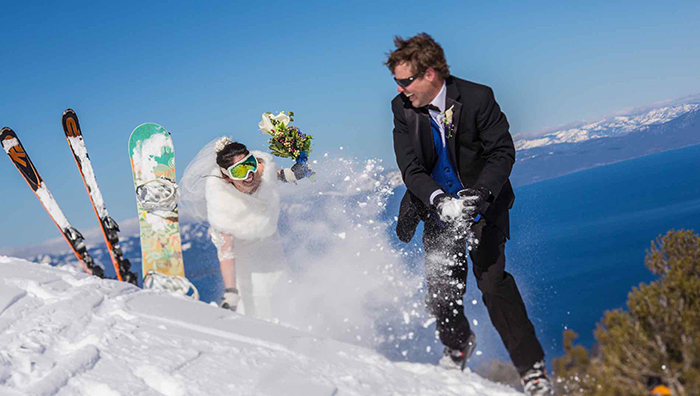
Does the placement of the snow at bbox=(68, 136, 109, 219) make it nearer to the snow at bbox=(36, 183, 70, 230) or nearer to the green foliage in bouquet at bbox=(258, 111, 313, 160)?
the snow at bbox=(36, 183, 70, 230)

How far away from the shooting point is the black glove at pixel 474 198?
8.35 feet

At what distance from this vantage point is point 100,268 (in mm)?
5359

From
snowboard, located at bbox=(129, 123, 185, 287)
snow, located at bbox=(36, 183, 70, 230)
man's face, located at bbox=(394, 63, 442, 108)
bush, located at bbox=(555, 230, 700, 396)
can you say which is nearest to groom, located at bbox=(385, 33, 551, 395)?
man's face, located at bbox=(394, 63, 442, 108)

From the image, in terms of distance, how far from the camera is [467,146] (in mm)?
2891

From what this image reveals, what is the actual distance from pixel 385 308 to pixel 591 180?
5192 centimetres

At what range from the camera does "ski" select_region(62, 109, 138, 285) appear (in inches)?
227

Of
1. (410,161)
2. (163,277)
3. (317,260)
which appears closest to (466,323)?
(410,161)

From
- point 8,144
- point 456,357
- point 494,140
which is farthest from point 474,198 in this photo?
point 8,144

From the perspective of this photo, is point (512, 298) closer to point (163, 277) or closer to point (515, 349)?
point (515, 349)

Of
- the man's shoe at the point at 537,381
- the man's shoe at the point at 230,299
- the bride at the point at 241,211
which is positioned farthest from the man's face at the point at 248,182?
the man's shoe at the point at 537,381

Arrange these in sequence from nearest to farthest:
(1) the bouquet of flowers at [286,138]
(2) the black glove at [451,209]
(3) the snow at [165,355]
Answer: (3) the snow at [165,355] → (2) the black glove at [451,209] → (1) the bouquet of flowers at [286,138]

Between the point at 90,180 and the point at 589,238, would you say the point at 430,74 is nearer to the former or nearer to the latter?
the point at 90,180

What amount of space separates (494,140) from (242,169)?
215 centimetres

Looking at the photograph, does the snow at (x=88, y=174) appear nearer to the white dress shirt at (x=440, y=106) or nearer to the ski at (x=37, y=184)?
the ski at (x=37, y=184)
